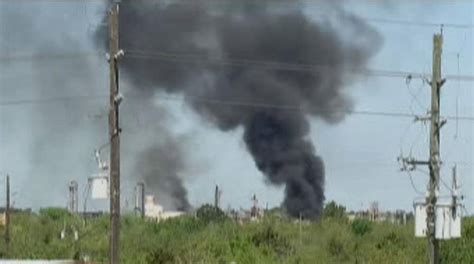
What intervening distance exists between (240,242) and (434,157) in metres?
28.1

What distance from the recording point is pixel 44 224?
78250 millimetres

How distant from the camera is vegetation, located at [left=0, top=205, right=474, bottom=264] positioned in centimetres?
5162

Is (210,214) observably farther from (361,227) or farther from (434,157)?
(434,157)

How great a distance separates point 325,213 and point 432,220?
52599mm

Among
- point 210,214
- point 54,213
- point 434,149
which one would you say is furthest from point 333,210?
point 434,149

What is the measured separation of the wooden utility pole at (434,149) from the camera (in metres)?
29.0

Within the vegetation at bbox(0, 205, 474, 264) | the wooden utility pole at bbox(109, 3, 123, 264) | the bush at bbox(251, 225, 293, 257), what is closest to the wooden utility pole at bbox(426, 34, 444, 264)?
the wooden utility pole at bbox(109, 3, 123, 264)

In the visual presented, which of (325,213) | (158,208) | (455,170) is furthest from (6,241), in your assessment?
(158,208)

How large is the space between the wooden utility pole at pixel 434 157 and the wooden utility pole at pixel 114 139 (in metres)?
9.20

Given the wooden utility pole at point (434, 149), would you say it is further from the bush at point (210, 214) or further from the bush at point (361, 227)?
the bush at point (210, 214)

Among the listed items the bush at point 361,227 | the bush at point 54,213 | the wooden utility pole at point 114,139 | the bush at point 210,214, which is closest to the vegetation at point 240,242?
the bush at point 361,227

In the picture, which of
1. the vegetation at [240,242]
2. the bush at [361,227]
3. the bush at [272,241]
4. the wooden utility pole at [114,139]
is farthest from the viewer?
the bush at [361,227]

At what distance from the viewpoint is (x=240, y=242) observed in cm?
5647

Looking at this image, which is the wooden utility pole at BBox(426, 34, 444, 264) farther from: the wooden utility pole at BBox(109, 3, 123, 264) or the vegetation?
the vegetation
